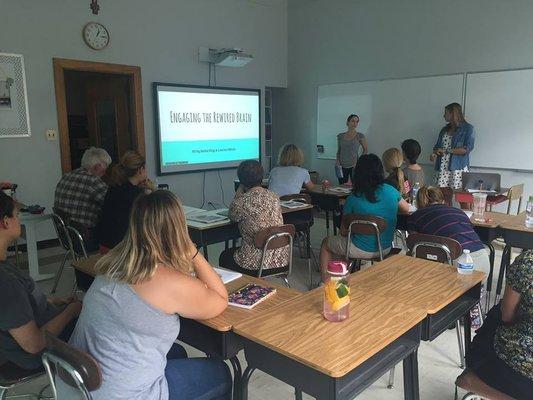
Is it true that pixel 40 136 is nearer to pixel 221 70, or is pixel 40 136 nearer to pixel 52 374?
pixel 221 70

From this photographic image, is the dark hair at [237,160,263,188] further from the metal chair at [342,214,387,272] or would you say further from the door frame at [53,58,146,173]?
the door frame at [53,58,146,173]

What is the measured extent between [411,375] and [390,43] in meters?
5.83

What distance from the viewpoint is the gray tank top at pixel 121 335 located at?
1.38m

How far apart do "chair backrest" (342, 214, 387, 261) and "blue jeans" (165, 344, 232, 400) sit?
1.80m

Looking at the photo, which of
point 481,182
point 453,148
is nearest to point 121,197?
point 481,182

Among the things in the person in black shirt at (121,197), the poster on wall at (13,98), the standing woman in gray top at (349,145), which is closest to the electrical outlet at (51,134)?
the poster on wall at (13,98)

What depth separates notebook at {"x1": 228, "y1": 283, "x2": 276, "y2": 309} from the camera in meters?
1.76

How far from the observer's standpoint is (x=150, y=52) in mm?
6195

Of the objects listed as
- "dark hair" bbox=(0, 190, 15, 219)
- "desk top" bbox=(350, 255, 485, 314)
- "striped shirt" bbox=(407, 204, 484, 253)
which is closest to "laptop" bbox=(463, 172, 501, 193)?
"striped shirt" bbox=(407, 204, 484, 253)

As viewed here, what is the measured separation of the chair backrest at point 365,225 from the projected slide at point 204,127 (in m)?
3.87

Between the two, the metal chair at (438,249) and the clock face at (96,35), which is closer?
the metal chair at (438,249)

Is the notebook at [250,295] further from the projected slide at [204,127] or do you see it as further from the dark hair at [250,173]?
the projected slide at [204,127]

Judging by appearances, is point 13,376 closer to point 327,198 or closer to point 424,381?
point 424,381

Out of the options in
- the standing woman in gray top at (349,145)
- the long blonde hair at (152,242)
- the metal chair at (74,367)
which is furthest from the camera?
the standing woman in gray top at (349,145)
